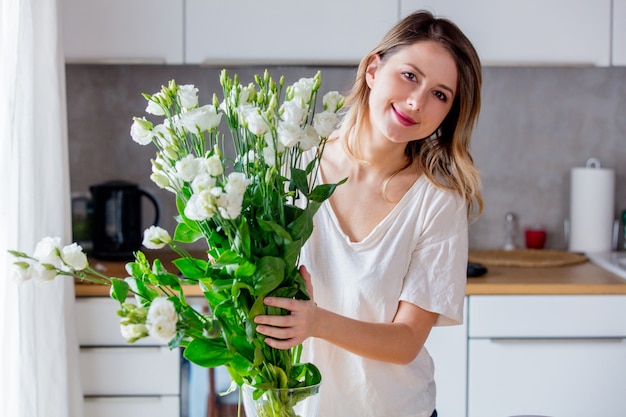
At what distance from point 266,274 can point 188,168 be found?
6.7 inches

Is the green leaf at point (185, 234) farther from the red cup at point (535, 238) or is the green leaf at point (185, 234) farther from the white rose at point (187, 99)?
the red cup at point (535, 238)

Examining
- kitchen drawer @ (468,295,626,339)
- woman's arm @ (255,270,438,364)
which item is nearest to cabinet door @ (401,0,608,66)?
kitchen drawer @ (468,295,626,339)

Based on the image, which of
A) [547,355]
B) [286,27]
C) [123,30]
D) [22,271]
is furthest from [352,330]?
[123,30]

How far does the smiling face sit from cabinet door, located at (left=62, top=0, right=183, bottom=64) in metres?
1.42

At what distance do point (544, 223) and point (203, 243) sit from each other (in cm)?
123

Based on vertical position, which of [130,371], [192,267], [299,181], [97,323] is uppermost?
[299,181]

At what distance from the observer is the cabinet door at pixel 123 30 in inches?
110

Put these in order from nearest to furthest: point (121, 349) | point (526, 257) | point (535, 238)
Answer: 1. point (121, 349)
2. point (526, 257)
3. point (535, 238)

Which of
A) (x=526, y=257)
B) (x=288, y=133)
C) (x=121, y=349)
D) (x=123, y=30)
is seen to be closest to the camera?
(x=288, y=133)

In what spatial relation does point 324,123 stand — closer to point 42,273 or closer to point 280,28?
point 42,273

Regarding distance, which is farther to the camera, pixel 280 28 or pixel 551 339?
pixel 280 28

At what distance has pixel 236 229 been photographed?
3.56ft

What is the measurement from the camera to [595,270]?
9.36ft

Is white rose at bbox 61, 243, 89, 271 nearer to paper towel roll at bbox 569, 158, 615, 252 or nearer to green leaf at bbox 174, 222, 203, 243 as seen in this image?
green leaf at bbox 174, 222, 203, 243
